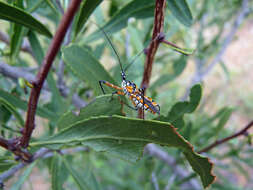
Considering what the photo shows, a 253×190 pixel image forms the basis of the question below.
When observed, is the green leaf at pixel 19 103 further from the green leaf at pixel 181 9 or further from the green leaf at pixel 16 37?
the green leaf at pixel 181 9

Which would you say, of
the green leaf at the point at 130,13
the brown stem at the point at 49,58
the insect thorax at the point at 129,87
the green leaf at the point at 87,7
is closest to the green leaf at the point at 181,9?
the green leaf at the point at 130,13

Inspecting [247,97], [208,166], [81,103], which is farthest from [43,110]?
[247,97]

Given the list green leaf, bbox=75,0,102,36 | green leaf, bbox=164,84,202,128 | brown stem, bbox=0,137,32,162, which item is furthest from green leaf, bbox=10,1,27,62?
green leaf, bbox=164,84,202,128

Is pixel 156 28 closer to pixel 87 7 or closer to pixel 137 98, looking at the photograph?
pixel 87 7

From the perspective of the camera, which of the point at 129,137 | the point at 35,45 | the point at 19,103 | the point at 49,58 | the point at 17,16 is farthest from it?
the point at 35,45

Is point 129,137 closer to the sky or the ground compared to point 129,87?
closer to the ground

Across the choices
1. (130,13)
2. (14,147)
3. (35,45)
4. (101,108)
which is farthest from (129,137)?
(35,45)
